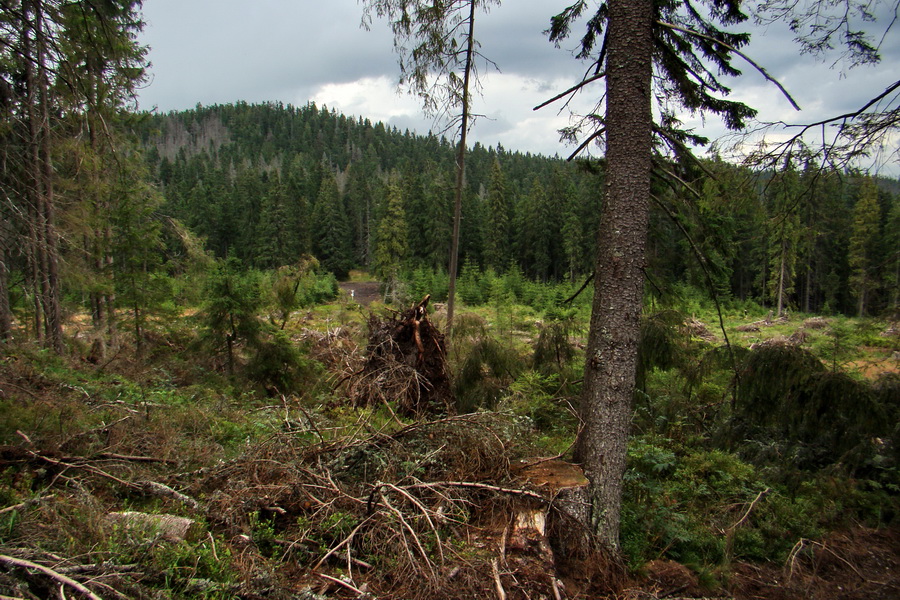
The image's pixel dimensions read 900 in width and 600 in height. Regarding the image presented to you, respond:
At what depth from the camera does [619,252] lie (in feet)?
12.7

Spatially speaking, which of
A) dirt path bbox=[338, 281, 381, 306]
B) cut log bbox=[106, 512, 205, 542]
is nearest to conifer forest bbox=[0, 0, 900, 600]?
cut log bbox=[106, 512, 205, 542]

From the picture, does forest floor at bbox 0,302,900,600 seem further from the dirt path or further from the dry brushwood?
the dirt path

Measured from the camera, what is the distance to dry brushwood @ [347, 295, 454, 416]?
6977 mm

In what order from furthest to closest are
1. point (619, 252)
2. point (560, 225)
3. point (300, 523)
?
point (560, 225) < point (619, 252) < point (300, 523)

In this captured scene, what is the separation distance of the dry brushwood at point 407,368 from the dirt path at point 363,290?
2756 centimetres

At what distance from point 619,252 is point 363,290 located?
4013 centimetres

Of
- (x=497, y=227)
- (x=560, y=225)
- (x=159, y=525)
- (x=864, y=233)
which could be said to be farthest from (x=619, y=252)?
(x=560, y=225)

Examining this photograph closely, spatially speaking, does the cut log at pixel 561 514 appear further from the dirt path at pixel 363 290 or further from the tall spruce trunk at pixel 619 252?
the dirt path at pixel 363 290

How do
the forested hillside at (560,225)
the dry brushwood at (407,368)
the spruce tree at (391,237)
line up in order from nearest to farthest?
the forested hillside at (560,225)
the dry brushwood at (407,368)
the spruce tree at (391,237)

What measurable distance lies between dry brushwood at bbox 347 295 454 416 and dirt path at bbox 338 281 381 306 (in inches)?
1085

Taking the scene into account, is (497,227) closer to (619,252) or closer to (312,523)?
(619,252)

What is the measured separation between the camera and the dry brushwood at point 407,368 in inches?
275

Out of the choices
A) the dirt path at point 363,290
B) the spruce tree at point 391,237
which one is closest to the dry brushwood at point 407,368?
the dirt path at point 363,290

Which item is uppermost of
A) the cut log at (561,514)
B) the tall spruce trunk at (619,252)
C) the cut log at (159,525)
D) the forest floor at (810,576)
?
the tall spruce trunk at (619,252)
